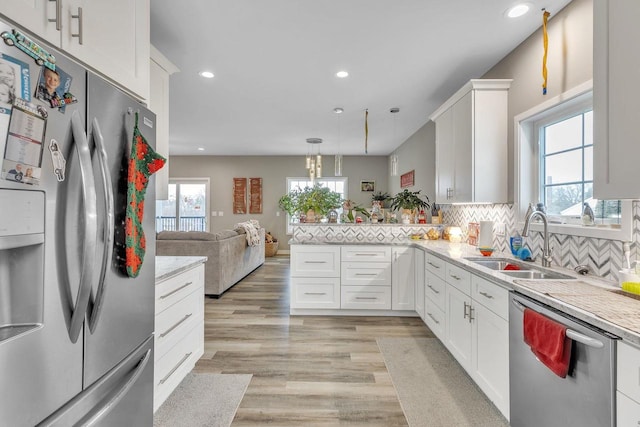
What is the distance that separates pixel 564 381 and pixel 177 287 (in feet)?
6.49

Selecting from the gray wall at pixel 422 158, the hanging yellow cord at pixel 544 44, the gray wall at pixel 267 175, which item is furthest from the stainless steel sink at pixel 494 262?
the gray wall at pixel 267 175

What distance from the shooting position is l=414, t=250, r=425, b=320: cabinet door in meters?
3.33

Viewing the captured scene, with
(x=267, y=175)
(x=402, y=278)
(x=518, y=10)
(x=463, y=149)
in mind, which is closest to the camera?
(x=518, y=10)

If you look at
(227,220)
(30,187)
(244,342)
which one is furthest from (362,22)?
(227,220)

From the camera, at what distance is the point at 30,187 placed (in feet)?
2.60

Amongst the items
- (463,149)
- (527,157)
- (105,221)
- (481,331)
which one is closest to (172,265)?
(105,221)

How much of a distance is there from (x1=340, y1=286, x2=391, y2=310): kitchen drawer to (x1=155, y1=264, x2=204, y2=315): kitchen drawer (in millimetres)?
1772

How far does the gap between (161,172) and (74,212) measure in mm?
1488

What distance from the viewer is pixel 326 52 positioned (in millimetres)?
2861

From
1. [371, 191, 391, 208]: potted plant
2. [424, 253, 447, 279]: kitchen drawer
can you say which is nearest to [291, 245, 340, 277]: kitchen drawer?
[424, 253, 447, 279]: kitchen drawer

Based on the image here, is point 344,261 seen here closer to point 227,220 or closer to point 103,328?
point 103,328

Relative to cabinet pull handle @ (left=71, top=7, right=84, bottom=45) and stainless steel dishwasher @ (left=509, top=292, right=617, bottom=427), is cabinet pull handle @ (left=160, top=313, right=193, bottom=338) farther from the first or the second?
stainless steel dishwasher @ (left=509, top=292, right=617, bottom=427)

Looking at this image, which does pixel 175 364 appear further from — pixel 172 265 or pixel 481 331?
pixel 481 331

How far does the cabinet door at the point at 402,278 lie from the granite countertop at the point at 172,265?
2.14 metres
